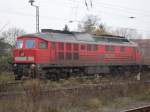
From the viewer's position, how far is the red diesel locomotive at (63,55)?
24984 mm

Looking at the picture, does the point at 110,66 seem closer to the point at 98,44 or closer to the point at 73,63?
the point at 98,44

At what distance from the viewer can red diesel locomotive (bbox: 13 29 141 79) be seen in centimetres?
2498

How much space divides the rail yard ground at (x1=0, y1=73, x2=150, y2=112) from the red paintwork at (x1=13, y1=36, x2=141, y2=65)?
245 inches

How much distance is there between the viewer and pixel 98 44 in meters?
29.3

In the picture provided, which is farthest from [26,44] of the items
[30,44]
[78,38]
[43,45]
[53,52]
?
[78,38]

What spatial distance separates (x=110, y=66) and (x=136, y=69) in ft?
13.2

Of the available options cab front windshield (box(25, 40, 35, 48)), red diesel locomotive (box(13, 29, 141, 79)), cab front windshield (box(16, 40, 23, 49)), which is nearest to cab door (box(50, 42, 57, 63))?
red diesel locomotive (box(13, 29, 141, 79))

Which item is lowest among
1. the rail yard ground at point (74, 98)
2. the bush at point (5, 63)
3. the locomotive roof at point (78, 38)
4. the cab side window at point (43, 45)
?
the rail yard ground at point (74, 98)

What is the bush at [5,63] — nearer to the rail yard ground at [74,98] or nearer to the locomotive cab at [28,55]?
the locomotive cab at [28,55]

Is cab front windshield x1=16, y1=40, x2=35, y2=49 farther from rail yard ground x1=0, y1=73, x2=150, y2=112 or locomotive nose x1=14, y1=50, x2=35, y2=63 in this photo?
rail yard ground x1=0, y1=73, x2=150, y2=112

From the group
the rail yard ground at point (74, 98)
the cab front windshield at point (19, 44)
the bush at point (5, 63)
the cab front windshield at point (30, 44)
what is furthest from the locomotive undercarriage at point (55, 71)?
the rail yard ground at point (74, 98)

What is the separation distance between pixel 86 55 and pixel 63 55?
245 centimetres

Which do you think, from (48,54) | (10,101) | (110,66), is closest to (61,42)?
(48,54)

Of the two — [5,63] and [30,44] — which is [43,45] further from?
[5,63]
